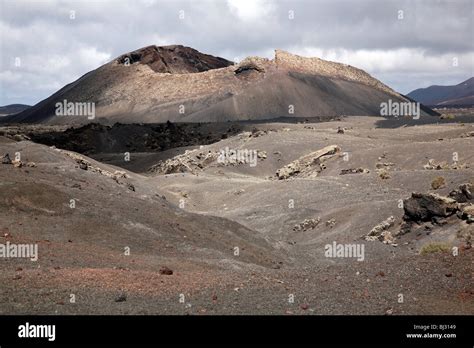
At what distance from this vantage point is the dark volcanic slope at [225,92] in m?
107

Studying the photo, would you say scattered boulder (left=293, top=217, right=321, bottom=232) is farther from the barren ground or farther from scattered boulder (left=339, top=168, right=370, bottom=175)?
scattered boulder (left=339, top=168, right=370, bottom=175)

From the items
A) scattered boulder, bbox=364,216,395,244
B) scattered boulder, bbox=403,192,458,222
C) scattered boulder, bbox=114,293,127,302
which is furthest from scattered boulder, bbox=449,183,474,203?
scattered boulder, bbox=114,293,127,302

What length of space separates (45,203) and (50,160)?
9.58m

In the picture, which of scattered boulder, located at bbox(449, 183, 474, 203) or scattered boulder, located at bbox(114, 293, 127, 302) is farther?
scattered boulder, located at bbox(449, 183, 474, 203)

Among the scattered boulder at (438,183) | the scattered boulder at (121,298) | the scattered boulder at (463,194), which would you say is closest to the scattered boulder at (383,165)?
the scattered boulder at (438,183)

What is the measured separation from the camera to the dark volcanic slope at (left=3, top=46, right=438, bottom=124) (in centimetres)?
10738

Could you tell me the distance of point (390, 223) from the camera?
24656 mm

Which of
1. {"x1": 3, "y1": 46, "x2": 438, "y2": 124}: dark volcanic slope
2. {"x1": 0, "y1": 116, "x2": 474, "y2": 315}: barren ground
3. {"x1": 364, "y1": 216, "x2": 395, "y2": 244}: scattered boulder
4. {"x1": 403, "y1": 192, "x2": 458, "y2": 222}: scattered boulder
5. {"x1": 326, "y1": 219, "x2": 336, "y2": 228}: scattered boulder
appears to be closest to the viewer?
{"x1": 0, "y1": 116, "x2": 474, "y2": 315}: barren ground

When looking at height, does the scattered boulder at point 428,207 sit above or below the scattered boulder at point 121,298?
above

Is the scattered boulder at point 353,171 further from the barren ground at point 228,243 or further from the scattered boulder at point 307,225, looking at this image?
the scattered boulder at point 307,225

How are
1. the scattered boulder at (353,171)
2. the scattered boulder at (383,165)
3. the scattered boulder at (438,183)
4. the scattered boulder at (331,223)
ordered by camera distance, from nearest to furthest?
the scattered boulder at (331,223) < the scattered boulder at (438,183) < the scattered boulder at (353,171) < the scattered boulder at (383,165)

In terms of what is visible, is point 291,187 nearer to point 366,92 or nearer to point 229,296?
point 229,296

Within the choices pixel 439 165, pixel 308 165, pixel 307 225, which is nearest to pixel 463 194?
pixel 307 225
